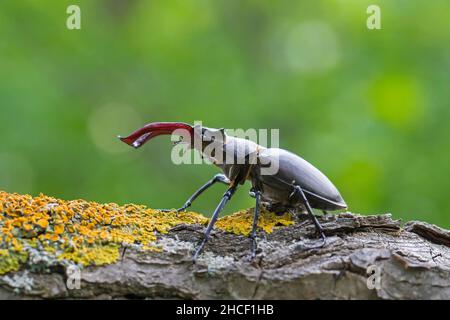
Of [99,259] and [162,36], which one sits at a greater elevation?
[162,36]

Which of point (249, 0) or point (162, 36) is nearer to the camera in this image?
point (162, 36)

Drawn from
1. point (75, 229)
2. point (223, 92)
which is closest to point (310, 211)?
point (75, 229)

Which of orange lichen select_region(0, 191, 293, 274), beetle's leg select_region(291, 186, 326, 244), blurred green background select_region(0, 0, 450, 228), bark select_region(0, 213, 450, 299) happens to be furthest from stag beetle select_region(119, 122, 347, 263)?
blurred green background select_region(0, 0, 450, 228)

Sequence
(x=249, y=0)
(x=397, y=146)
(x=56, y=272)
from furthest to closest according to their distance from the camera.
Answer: (x=249, y=0) < (x=397, y=146) < (x=56, y=272)

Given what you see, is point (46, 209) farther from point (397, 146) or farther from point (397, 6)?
point (397, 6)

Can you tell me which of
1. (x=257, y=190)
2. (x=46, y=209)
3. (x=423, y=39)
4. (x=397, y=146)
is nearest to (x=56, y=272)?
(x=46, y=209)
